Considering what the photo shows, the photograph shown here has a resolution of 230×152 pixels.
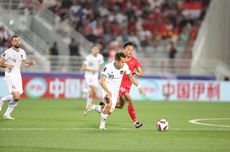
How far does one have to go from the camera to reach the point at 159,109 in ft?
92.5

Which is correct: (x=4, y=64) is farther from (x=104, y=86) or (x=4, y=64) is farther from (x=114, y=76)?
(x=104, y=86)

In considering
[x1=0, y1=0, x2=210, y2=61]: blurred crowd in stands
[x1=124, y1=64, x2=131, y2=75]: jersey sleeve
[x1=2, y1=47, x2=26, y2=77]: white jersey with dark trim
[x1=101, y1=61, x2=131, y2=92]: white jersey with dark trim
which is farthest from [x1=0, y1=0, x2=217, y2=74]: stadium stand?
[x1=101, y1=61, x2=131, y2=92]: white jersey with dark trim

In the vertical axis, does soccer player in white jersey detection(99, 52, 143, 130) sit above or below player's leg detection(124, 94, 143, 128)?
above

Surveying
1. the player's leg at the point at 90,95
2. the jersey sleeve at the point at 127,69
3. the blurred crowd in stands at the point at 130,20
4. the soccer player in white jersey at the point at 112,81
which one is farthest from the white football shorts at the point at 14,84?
the blurred crowd in stands at the point at 130,20

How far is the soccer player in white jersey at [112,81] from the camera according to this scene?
17.9 meters

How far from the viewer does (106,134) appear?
17.0 metres

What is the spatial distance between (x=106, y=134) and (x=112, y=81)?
6.74 ft

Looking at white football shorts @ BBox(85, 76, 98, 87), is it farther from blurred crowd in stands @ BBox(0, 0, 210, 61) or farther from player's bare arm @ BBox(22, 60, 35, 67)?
blurred crowd in stands @ BBox(0, 0, 210, 61)

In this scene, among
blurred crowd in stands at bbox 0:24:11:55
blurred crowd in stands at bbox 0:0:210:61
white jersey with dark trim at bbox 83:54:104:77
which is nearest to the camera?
white jersey with dark trim at bbox 83:54:104:77

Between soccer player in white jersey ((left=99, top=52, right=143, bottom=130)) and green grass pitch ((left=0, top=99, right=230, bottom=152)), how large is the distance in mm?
583

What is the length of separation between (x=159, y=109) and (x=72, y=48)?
33.5 feet

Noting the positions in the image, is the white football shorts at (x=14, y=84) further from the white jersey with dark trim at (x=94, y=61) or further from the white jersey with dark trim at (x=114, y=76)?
the white jersey with dark trim at (x=94, y=61)

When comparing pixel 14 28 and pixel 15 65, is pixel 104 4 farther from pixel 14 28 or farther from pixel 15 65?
pixel 15 65

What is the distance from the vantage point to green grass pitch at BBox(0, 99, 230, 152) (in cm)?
1432
